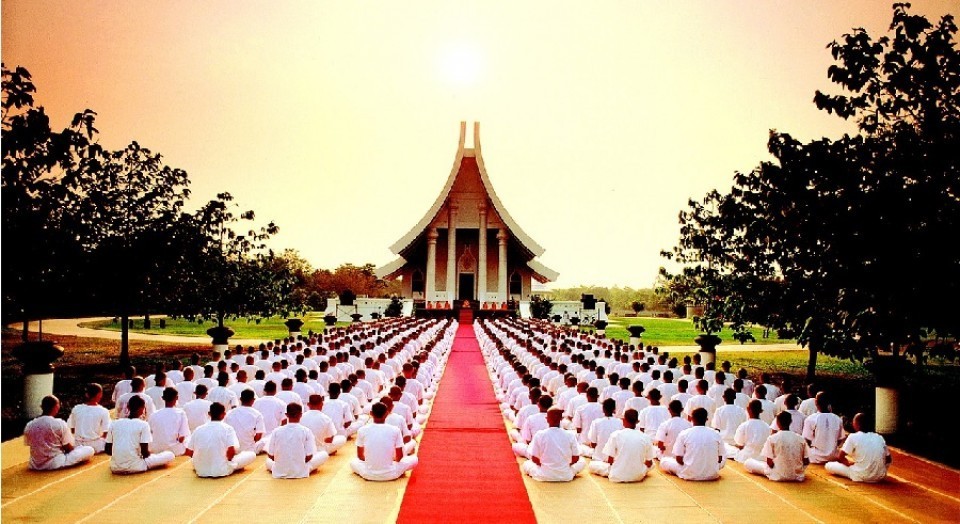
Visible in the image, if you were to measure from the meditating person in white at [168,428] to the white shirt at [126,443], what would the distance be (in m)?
0.48

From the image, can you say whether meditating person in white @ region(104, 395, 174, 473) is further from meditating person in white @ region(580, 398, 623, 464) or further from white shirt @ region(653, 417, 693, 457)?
white shirt @ region(653, 417, 693, 457)

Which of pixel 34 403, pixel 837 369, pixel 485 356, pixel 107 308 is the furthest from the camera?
pixel 837 369

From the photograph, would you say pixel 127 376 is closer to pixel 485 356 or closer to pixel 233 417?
pixel 233 417

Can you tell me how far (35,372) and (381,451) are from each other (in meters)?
6.18

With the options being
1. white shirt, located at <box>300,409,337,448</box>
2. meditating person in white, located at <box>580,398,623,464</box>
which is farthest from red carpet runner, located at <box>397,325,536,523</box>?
white shirt, located at <box>300,409,337,448</box>

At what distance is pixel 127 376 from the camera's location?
10656 mm

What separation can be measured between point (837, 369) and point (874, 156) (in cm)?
1319

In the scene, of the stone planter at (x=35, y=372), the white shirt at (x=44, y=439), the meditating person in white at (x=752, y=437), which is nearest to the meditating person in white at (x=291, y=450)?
the white shirt at (x=44, y=439)

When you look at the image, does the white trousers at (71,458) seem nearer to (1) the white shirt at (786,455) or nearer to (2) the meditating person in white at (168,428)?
(2) the meditating person in white at (168,428)

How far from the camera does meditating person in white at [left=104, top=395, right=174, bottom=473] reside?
8.01 m

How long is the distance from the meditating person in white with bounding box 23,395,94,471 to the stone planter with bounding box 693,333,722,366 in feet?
43.4

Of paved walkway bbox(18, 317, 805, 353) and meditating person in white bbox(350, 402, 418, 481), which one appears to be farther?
paved walkway bbox(18, 317, 805, 353)

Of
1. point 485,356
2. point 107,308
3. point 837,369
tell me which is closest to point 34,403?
point 107,308

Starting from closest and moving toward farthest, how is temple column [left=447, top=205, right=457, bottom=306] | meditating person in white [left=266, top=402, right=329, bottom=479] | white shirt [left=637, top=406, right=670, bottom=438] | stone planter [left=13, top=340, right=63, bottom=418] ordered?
meditating person in white [left=266, top=402, right=329, bottom=479], white shirt [left=637, top=406, right=670, bottom=438], stone planter [left=13, top=340, right=63, bottom=418], temple column [left=447, top=205, right=457, bottom=306]
